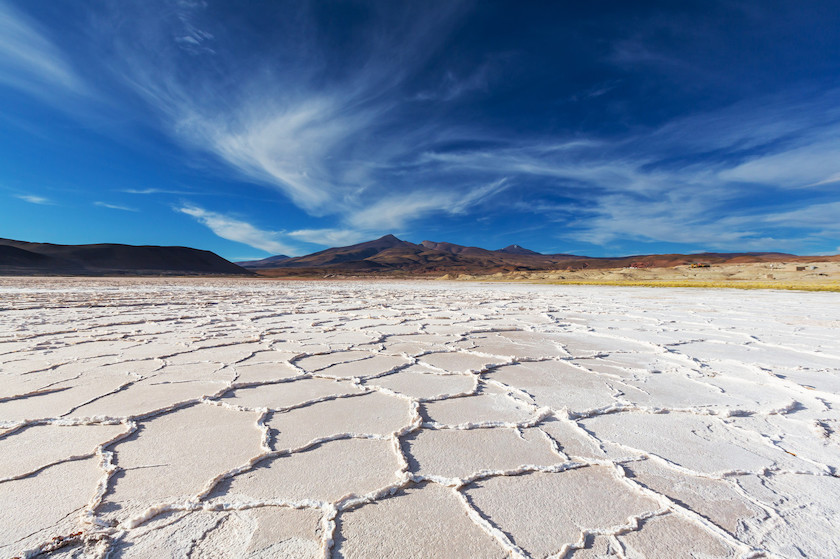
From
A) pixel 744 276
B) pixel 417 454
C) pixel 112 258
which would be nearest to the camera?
pixel 417 454

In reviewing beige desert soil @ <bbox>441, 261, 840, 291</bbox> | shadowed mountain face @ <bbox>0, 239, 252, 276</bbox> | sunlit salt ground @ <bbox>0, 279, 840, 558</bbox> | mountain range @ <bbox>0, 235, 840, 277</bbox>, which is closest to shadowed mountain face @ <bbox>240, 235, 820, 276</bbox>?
mountain range @ <bbox>0, 235, 840, 277</bbox>

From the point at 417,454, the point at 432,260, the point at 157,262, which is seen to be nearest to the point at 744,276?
the point at 417,454

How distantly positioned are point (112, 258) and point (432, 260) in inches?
3024

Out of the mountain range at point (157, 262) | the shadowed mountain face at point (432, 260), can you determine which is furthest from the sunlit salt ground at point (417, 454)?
the shadowed mountain face at point (432, 260)

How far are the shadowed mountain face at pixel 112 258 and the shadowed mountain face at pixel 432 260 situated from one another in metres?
11.8

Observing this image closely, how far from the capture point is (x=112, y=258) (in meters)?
62.3

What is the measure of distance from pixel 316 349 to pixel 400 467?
2.36 meters

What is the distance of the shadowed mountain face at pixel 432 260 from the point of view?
7969cm

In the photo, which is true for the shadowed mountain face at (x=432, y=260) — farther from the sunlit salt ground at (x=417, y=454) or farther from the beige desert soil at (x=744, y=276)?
the sunlit salt ground at (x=417, y=454)

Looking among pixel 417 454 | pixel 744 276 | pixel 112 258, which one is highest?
pixel 112 258

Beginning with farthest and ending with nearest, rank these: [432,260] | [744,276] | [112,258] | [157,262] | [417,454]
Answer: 1. [432,260]
2. [157,262]
3. [112,258]
4. [744,276]
5. [417,454]

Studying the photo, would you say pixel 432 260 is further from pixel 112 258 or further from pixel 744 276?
pixel 744 276

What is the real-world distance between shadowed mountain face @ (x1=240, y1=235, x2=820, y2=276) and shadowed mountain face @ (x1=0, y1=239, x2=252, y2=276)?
1176 cm

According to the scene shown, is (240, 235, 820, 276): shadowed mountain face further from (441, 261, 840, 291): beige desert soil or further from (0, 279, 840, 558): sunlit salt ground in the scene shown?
(0, 279, 840, 558): sunlit salt ground
